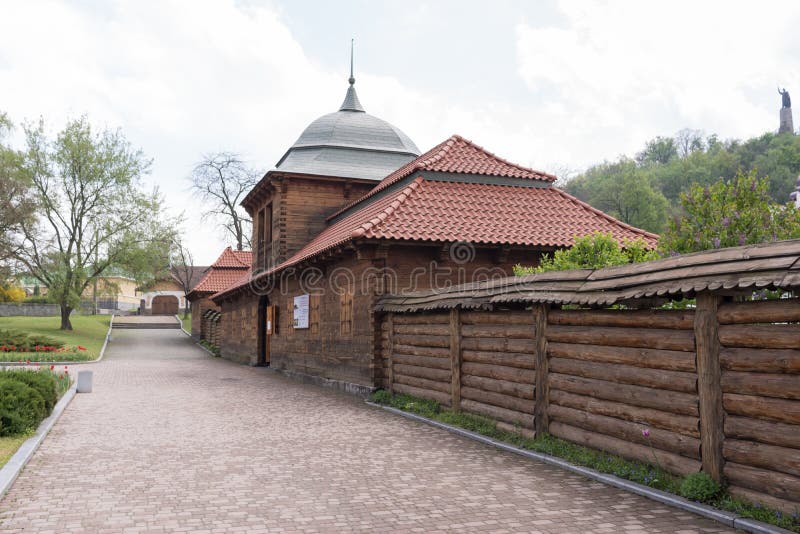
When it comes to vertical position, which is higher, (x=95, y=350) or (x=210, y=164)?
(x=210, y=164)

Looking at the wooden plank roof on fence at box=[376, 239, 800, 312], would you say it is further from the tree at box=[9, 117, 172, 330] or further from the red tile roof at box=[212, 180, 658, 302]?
the tree at box=[9, 117, 172, 330]

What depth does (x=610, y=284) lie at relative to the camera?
22.7 feet

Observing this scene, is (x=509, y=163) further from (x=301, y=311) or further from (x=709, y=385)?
(x=709, y=385)

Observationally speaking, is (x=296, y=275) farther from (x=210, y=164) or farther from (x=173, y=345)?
(x=210, y=164)

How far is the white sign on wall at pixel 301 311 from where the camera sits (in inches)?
754

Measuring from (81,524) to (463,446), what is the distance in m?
4.88

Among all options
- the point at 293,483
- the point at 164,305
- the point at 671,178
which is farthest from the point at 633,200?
the point at 293,483

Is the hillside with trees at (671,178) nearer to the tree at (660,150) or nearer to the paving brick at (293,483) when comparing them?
the tree at (660,150)

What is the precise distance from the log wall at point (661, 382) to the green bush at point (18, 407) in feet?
21.1

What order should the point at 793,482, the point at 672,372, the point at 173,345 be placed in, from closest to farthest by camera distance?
1. the point at 793,482
2. the point at 672,372
3. the point at 173,345

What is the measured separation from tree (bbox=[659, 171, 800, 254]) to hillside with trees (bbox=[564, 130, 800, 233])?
44.9 m

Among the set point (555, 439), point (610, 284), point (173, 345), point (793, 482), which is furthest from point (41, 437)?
point (173, 345)

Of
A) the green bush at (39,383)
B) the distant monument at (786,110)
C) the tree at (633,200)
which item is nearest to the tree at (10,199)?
the green bush at (39,383)

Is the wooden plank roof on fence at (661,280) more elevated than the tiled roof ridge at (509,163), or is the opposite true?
the tiled roof ridge at (509,163)
